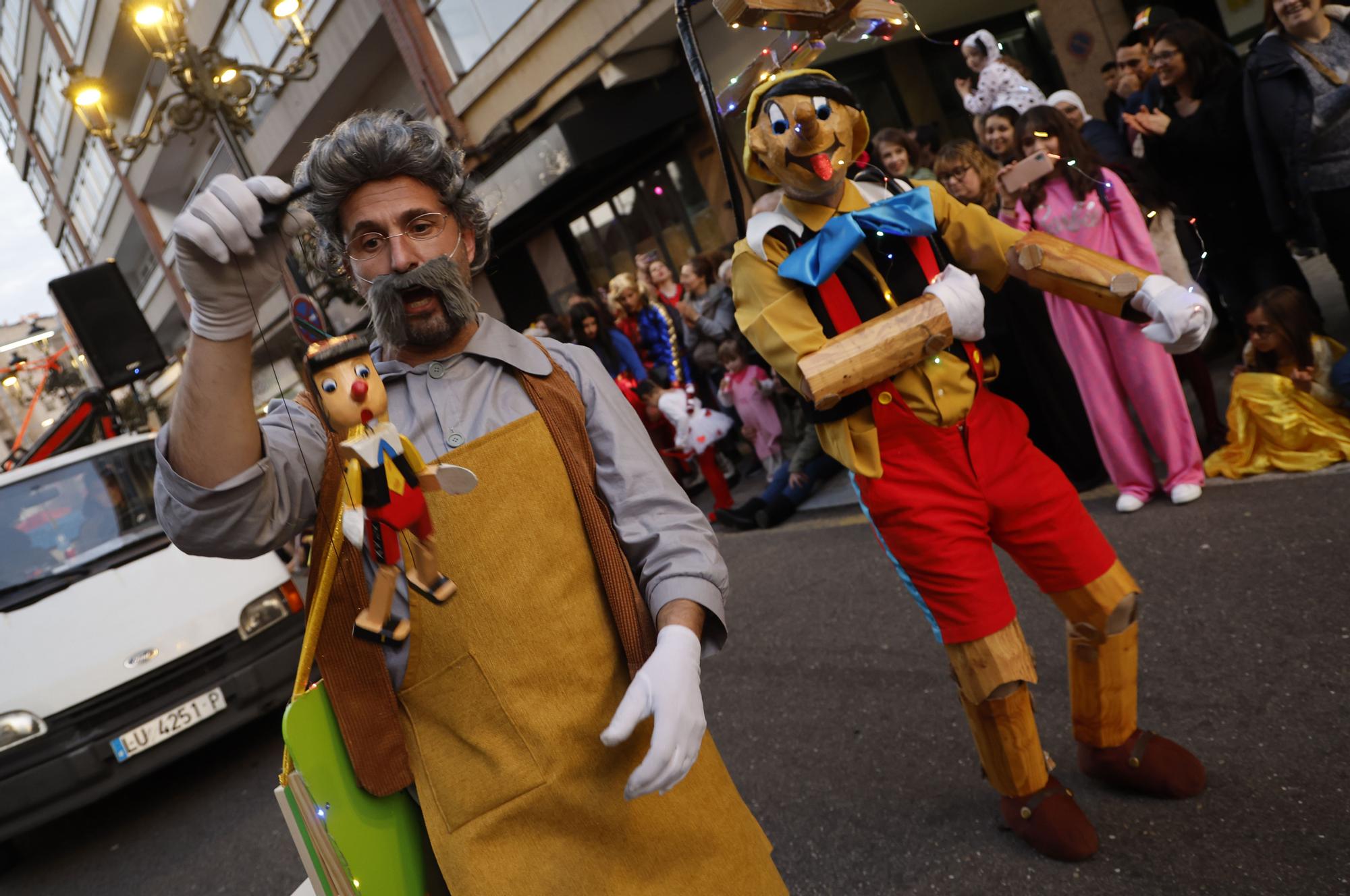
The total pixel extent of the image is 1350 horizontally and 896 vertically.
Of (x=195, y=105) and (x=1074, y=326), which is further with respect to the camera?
(x=195, y=105)

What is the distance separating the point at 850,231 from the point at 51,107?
35.7 meters

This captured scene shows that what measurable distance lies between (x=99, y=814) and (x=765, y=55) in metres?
5.38

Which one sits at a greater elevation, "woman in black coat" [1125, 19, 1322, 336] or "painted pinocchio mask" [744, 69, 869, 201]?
"painted pinocchio mask" [744, 69, 869, 201]

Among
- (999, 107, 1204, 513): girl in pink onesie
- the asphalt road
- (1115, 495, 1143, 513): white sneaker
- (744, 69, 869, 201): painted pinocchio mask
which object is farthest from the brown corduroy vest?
(1115, 495, 1143, 513): white sneaker

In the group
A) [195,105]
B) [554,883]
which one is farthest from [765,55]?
[195,105]

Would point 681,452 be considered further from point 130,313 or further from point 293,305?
point 293,305

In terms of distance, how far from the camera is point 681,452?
25.8 feet

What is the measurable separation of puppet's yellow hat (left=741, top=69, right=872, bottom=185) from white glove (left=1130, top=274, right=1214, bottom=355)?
79cm

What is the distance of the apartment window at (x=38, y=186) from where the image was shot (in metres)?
36.1

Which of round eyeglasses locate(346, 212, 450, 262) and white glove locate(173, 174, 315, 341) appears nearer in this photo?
white glove locate(173, 174, 315, 341)

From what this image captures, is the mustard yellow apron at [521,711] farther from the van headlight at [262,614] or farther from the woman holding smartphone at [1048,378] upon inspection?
the woman holding smartphone at [1048,378]

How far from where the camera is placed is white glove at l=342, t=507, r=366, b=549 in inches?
48.2

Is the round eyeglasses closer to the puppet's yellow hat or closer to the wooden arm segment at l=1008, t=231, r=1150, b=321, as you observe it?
the puppet's yellow hat

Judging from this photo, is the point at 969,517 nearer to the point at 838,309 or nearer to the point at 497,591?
the point at 838,309
